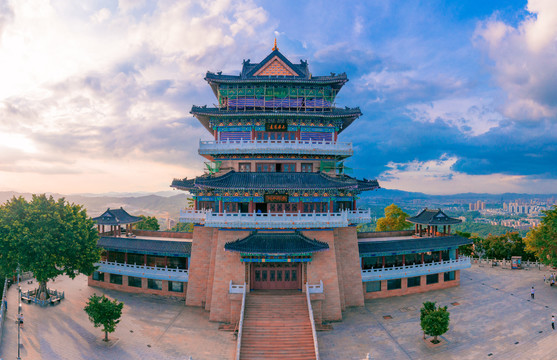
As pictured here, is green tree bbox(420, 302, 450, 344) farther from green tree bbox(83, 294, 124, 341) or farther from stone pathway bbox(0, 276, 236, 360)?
green tree bbox(83, 294, 124, 341)

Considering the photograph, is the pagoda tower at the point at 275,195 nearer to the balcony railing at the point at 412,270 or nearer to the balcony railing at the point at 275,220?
the balcony railing at the point at 275,220

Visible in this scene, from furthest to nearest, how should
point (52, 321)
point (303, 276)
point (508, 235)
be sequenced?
point (508, 235) < point (303, 276) < point (52, 321)

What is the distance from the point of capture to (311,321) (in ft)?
74.2

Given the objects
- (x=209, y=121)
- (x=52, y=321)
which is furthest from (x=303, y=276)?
(x=52, y=321)

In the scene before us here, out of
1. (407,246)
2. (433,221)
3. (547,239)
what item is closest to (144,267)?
(407,246)

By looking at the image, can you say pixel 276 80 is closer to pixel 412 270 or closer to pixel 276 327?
pixel 276 327

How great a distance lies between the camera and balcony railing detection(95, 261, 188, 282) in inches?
1193

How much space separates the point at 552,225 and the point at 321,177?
27.2 meters

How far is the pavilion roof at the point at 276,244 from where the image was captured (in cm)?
2466

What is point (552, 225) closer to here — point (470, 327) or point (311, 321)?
point (470, 327)

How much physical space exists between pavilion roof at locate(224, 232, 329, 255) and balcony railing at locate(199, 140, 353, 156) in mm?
7818

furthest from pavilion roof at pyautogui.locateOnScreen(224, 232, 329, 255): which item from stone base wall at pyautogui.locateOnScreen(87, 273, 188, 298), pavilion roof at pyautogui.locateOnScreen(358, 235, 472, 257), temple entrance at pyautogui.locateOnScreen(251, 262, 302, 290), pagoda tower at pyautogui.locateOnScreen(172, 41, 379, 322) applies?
stone base wall at pyautogui.locateOnScreen(87, 273, 188, 298)

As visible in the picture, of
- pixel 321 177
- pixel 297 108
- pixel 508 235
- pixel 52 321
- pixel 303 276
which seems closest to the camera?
pixel 52 321

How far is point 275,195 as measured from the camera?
1107 inches
